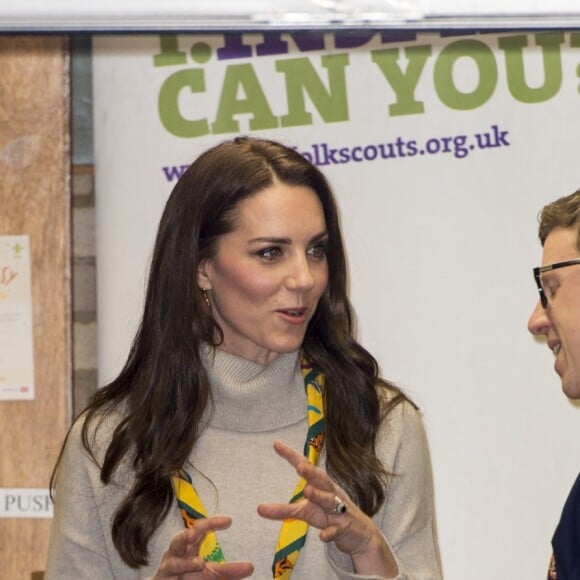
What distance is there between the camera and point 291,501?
192 centimetres

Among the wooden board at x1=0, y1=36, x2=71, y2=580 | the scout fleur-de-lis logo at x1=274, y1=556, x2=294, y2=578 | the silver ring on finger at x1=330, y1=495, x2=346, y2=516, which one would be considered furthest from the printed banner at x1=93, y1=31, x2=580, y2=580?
the silver ring on finger at x1=330, y1=495, x2=346, y2=516

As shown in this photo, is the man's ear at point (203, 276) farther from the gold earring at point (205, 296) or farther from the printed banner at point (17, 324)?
the printed banner at point (17, 324)

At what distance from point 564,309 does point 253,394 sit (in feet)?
1.77

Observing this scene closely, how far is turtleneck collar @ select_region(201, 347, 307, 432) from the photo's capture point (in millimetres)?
1986

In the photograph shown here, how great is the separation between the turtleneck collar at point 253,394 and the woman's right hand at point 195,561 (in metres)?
0.33

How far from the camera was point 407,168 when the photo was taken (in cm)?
268

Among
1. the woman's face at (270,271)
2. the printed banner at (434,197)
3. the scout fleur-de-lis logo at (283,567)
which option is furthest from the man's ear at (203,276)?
the printed banner at (434,197)

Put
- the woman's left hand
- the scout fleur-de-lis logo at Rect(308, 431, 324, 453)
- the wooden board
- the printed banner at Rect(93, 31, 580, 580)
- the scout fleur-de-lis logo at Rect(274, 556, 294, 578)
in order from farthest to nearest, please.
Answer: the wooden board < the printed banner at Rect(93, 31, 580, 580) < the scout fleur-de-lis logo at Rect(308, 431, 324, 453) < the scout fleur-de-lis logo at Rect(274, 556, 294, 578) < the woman's left hand

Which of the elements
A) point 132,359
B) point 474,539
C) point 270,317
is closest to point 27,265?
point 132,359

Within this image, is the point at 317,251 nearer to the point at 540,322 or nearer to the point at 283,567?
the point at 540,322

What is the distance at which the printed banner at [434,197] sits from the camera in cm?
264

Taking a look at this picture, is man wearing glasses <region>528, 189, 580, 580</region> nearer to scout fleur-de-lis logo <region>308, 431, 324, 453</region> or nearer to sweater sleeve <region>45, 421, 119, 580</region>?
scout fleur-de-lis logo <region>308, 431, 324, 453</region>

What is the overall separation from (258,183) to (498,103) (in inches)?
34.7

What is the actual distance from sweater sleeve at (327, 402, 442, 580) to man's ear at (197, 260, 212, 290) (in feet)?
1.27
